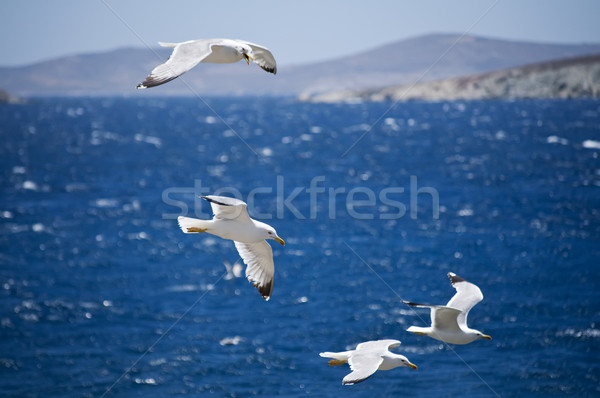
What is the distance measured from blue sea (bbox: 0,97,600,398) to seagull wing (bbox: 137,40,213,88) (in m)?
17.3

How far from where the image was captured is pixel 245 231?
1267cm

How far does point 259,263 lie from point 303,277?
2413cm

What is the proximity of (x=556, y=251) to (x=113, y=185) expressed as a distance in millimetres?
41967

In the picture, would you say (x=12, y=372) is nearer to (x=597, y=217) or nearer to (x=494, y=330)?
(x=494, y=330)

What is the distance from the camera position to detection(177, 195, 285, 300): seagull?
1230 centimetres

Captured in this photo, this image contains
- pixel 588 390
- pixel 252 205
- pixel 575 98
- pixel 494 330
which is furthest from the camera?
pixel 575 98

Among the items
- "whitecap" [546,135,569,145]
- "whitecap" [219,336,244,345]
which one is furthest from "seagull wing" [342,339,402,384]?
"whitecap" [546,135,569,145]

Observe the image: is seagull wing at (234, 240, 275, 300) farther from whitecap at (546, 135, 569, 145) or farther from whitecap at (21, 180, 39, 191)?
whitecap at (546, 135, 569, 145)

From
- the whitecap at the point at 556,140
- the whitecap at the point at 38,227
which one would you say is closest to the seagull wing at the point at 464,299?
the whitecap at the point at 38,227

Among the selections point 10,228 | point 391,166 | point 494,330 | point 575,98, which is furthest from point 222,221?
point 575,98

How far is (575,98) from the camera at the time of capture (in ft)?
584

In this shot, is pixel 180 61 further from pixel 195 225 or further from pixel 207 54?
pixel 195 225

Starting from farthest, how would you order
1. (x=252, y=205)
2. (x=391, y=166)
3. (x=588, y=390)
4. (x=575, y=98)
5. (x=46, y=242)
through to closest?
1. (x=575, y=98)
2. (x=391, y=166)
3. (x=252, y=205)
4. (x=46, y=242)
5. (x=588, y=390)

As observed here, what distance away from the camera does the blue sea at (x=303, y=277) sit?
27.0 meters
